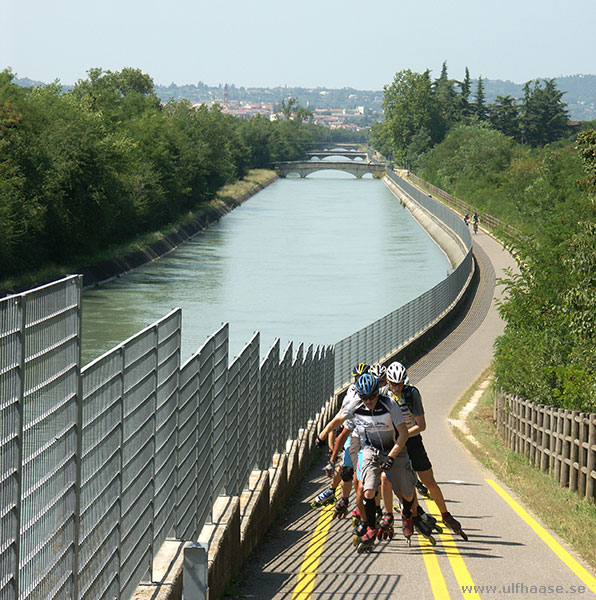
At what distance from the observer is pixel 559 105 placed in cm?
15525

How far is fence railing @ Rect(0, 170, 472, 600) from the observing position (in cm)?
393

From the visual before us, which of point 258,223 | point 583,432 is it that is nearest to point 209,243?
point 258,223

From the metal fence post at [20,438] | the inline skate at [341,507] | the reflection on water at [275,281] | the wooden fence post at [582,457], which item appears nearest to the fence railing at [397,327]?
the reflection on water at [275,281]

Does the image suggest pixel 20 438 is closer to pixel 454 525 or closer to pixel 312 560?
pixel 312 560

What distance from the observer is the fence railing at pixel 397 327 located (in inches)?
1165

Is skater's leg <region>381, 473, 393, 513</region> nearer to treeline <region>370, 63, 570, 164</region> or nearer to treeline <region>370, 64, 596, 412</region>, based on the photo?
treeline <region>370, 64, 596, 412</region>

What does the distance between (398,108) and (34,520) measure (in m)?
168

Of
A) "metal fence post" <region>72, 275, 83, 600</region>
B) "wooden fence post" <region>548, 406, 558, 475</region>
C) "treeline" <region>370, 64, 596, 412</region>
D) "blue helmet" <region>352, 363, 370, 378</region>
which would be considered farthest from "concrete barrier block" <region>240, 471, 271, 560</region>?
"treeline" <region>370, 64, 596, 412</region>

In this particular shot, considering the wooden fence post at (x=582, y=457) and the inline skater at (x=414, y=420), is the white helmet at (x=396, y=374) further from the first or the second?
the wooden fence post at (x=582, y=457)

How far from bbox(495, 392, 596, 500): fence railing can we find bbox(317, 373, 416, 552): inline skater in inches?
148

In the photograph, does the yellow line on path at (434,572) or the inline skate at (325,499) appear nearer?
the yellow line on path at (434,572)

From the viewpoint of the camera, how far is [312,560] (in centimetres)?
928

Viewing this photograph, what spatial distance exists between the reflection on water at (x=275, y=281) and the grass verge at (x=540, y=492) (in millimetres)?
21821

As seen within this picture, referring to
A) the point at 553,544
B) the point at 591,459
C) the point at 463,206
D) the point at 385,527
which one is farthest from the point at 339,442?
the point at 463,206
